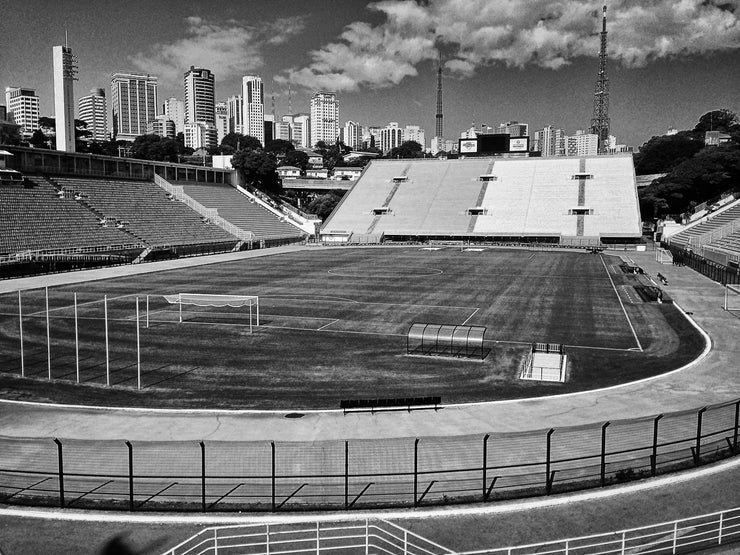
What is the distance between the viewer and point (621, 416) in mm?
19781

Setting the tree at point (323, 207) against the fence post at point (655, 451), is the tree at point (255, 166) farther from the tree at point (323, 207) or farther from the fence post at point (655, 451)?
the fence post at point (655, 451)

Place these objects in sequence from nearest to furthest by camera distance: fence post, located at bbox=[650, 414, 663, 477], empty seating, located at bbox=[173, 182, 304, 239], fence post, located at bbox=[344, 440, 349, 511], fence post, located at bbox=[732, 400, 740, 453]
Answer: fence post, located at bbox=[344, 440, 349, 511] → fence post, located at bbox=[650, 414, 663, 477] → fence post, located at bbox=[732, 400, 740, 453] → empty seating, located at bbox=[173, 182, 304, 239]

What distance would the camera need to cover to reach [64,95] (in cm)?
10000

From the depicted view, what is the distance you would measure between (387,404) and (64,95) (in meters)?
99.7

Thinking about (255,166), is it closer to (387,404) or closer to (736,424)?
(387,404)

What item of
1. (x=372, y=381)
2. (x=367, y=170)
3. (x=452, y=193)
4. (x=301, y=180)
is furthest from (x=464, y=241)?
(x=372, y=381)

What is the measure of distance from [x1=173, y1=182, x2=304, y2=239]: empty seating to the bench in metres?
76.7

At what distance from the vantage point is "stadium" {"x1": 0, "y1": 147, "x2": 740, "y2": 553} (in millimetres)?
14055

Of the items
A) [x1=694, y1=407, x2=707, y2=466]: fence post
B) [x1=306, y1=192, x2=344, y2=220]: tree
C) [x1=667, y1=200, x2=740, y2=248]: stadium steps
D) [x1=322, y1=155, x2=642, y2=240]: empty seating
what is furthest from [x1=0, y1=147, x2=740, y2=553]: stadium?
[x1=306, y1=192, x2=344, y2=220]: tree

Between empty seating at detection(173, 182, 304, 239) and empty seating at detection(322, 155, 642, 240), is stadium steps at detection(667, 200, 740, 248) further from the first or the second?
empty seating at detection(173, 182, 304, 239)

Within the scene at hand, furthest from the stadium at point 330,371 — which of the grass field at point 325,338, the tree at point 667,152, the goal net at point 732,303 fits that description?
the tree at point 667,152

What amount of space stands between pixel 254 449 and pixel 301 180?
132 metres

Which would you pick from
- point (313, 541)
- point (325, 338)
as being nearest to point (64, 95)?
point (325, 338)

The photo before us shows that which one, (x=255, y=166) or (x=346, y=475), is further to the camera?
(x=255, y=166)
